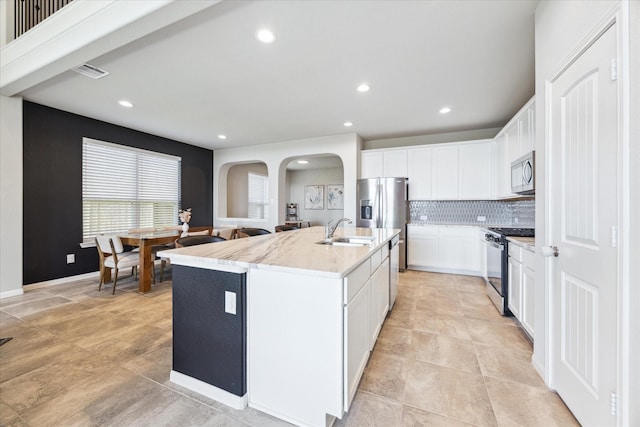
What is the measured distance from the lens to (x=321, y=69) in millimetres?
2789

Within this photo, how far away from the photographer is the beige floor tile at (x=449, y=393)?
1.47m

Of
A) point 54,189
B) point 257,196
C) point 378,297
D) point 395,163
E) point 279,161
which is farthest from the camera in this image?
point 257,196

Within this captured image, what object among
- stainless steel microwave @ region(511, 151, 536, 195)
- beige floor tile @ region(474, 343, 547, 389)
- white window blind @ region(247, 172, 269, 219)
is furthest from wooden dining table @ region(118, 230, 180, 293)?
stainless steel microwave @ region(511, 151, 536, 195)

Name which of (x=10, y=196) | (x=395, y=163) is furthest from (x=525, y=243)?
(x=10, y=196)

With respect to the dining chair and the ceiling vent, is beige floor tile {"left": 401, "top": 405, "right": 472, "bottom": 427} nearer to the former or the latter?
the dining chair

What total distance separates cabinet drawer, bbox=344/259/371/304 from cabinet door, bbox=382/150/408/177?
3613 mm

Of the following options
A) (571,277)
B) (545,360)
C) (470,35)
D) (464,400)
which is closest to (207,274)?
(464,400)

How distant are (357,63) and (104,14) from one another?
218cm

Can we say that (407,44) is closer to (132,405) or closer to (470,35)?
(470,35)

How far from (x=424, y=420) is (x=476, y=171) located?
4240mm

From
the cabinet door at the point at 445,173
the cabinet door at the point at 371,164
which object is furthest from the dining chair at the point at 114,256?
the cabinet door at the point at 445,173

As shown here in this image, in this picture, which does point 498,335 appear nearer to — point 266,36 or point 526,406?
point 526,406

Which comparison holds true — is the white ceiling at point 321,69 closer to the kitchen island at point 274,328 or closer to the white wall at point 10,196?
the white wall at point 10,196

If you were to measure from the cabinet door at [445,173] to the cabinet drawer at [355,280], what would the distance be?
11.7ft
